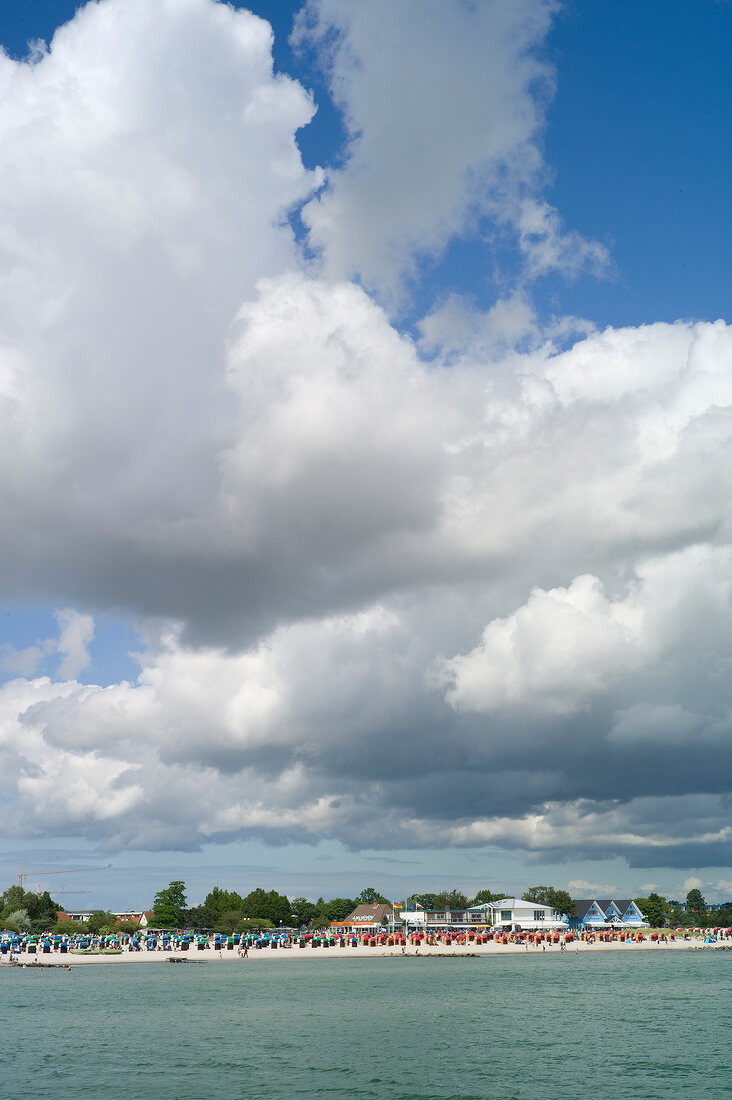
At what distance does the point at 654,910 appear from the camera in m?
185

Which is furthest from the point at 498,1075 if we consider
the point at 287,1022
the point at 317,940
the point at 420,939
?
the point at 420,939

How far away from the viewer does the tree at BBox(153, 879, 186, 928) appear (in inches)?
6038

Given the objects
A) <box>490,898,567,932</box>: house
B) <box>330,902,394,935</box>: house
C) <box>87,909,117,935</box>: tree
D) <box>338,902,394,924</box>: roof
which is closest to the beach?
<box>490,898,567,932</box>: house

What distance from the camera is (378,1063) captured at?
38438 mm

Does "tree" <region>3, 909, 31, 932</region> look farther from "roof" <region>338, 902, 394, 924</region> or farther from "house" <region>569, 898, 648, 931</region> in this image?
"house" <region>569, 898, 648, 931</region>

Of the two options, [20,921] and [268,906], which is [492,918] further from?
[20,921]

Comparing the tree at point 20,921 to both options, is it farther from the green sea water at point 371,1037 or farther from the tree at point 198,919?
the green sea water at point 371,1037

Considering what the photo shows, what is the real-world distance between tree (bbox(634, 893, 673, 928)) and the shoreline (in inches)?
1530

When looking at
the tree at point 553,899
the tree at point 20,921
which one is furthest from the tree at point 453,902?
the tree at point 20,921

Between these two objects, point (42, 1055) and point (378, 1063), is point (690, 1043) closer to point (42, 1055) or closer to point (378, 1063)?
point (378, 1063)

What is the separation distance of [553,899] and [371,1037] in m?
145

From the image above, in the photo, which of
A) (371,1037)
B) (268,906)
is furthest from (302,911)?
(371,1037)

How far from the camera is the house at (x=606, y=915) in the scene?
179750mm

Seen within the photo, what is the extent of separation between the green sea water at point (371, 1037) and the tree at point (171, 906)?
239 feet
